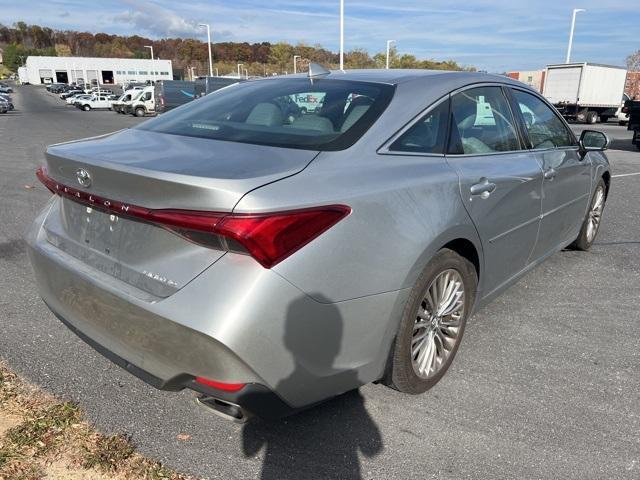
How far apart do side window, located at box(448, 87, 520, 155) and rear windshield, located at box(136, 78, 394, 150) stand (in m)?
0.47

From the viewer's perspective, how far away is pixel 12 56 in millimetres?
145500

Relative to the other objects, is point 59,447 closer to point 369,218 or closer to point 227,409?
point 227,409

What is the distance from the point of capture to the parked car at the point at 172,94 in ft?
117

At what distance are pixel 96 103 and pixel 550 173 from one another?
52.0 meters

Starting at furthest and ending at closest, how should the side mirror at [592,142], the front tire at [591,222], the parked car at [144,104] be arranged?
the parked car at [144,104] → the front tire at [591,222] → the side mirror at [592,142]

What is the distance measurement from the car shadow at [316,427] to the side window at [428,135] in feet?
3.18

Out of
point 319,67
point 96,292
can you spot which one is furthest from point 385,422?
point 319,67

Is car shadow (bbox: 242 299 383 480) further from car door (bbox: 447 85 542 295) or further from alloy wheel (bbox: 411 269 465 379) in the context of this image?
car door (bbox: 447 85 542 295)

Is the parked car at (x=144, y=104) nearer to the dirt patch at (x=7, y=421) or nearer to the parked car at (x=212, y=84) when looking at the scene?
the parked car at (x=212, y=84)

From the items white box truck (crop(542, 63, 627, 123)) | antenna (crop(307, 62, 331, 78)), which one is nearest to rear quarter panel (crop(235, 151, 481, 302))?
antenna (crop(307, 62, 331, 78))

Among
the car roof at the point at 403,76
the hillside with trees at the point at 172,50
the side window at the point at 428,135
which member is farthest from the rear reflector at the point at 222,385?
the hillside with trees at the point at 172,50

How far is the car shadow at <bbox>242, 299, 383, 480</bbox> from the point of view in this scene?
6.55 ft

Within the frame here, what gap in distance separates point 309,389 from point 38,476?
118 centimetres

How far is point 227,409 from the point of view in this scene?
214cm
